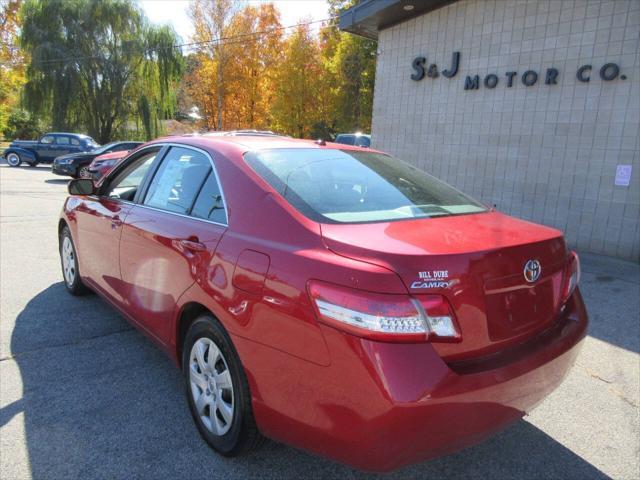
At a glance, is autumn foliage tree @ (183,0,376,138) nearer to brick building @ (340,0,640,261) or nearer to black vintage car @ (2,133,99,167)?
black vintage car @ (2,133,99,167)

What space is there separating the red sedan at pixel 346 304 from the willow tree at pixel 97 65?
27850 millimetres

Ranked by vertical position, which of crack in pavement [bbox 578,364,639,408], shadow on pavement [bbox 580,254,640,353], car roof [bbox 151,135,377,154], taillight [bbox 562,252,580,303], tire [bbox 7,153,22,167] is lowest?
crack in pavement [bbox 578,364,639,408]

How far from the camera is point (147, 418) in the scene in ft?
9.02

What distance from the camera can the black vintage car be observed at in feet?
71.1

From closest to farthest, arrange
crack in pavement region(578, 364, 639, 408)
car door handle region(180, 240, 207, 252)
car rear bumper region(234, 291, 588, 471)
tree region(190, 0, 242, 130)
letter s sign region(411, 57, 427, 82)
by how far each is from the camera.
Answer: car rear bumper region(234, 291, 588, 471) < car door handle region(180, 240, 207, 252) < crack in pavement region(578, 364, 639, 408) < letter s sign region(411, 57, 427, 82) < tree region(190, 0, 242, 130)

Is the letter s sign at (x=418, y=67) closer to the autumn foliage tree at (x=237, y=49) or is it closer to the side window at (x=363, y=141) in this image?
the side window at (x=363, y=141)

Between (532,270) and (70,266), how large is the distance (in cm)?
420

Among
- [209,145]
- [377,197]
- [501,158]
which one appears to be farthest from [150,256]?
[501,158]

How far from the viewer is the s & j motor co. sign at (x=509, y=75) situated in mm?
7207

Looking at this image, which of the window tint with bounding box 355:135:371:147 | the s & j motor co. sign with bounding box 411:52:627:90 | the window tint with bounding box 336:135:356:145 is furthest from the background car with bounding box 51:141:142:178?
the s & j motor co. sign with bounding box 411:52:627:90

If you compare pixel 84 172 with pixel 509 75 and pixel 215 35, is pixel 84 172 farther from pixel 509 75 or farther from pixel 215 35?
pixel 215 35

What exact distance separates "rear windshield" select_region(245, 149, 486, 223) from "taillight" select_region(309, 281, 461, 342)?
1.58ft

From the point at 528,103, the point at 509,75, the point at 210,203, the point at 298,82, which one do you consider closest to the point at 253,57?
the point at 298,82

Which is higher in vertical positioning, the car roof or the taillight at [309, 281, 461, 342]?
the car roof
